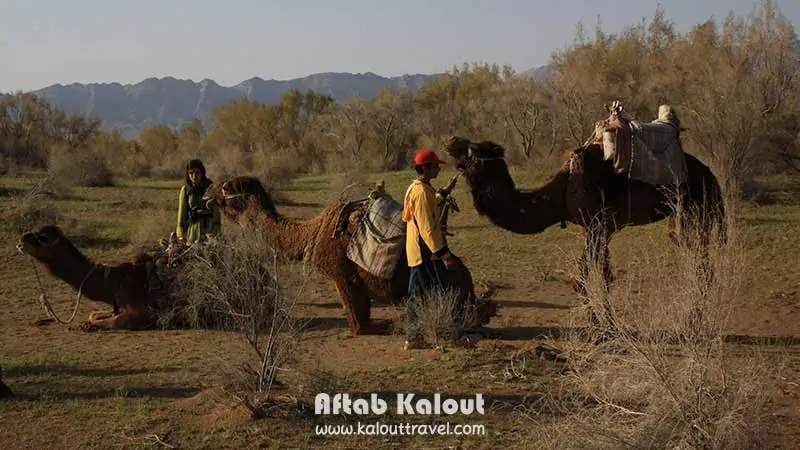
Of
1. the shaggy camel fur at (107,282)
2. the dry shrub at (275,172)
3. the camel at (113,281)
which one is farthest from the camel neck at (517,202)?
the dry shrub at (275,172)

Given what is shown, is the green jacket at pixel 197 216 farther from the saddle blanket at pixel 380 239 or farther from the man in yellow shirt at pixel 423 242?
the man in yellow shirt at pixel 423 242

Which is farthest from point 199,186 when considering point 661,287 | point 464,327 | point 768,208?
point 768,208

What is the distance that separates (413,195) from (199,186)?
3776 millimetres

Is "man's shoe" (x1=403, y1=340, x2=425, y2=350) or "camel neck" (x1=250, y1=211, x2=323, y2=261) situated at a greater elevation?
"camel neck" (x1=250, y1=211, x2=323, y2=261)

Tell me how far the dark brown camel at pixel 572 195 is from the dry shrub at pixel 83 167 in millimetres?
21792

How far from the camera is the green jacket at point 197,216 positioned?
10.3 metres

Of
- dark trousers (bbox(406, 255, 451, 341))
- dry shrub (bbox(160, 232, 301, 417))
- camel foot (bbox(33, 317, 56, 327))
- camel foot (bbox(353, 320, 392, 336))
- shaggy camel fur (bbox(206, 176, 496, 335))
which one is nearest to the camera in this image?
dry shrub (bbox(160, 232, 301, 417))

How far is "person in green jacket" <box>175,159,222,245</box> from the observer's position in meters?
10.4

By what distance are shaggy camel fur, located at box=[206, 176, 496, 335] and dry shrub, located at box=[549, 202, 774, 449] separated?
312cm

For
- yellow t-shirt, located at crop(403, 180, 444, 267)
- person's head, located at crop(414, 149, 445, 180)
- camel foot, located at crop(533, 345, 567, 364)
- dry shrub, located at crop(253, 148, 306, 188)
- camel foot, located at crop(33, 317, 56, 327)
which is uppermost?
person's head, located at crop(414, 149, 445, 180)

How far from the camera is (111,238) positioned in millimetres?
16922

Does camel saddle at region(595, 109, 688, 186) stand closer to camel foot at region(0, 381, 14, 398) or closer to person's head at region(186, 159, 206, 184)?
person's head at region(186, 159, 206, 184)

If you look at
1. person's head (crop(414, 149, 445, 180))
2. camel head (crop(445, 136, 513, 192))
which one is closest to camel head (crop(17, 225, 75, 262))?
person's head (crop(414, 149, 445, 180))

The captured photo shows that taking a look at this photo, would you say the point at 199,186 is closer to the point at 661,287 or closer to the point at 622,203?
the point at 622,203
